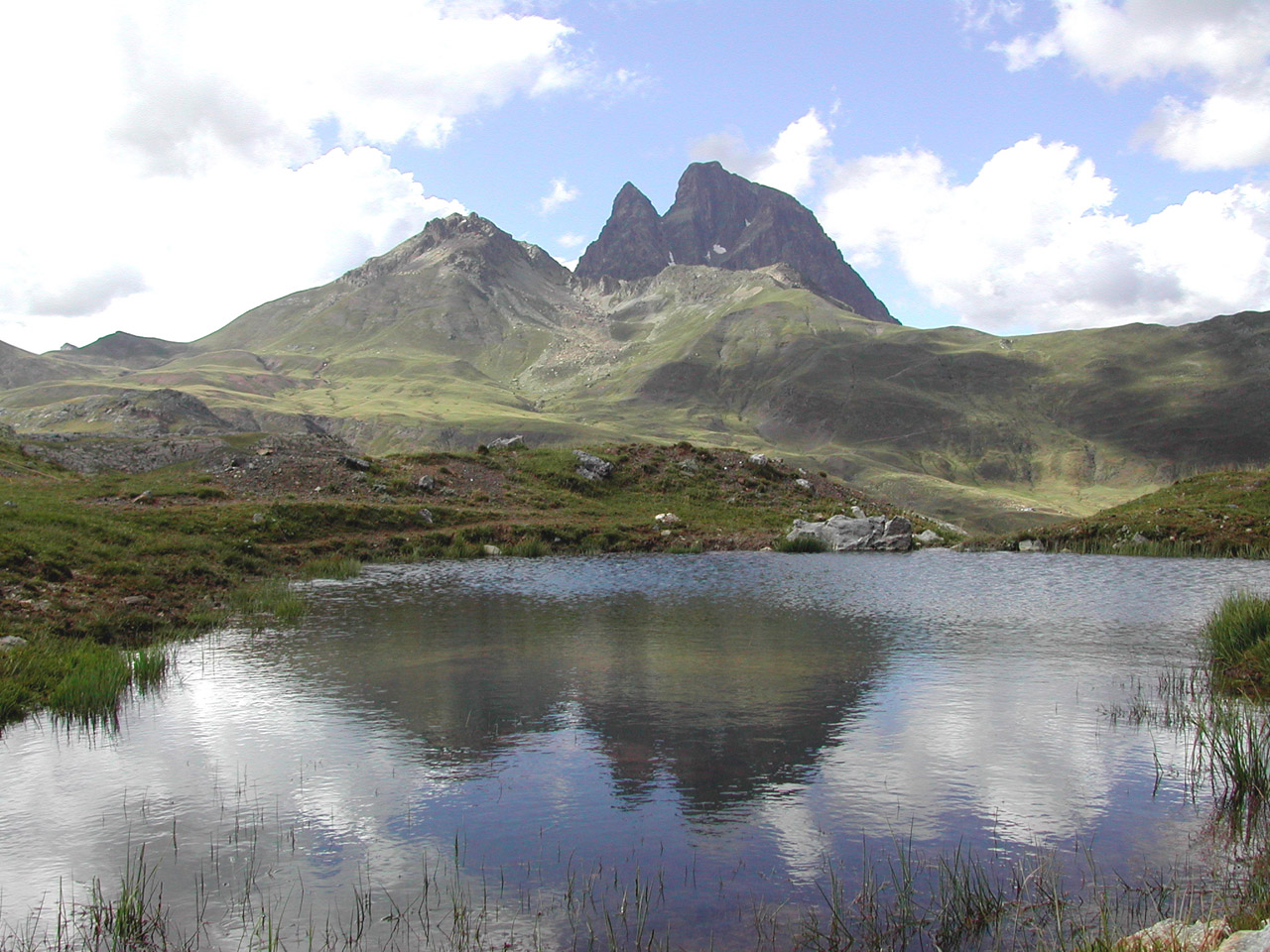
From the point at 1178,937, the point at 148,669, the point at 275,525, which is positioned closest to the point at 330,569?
the point at 275,525

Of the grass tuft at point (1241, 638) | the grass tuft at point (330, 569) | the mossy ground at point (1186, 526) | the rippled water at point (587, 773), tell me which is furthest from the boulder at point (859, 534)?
the grass tuft at point (1241, 638)

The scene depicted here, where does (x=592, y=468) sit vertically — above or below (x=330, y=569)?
above

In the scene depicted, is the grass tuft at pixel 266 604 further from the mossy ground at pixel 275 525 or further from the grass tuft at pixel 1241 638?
the grass tuft at pixel 1241 638

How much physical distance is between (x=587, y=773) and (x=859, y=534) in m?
47.0

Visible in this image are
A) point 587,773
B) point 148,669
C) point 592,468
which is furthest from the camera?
point 592,468

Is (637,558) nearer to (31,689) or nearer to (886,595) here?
(886,595)

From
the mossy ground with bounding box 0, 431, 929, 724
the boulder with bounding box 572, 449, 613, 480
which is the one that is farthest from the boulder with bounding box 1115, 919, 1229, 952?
the boulder with bounding box 572, 449, 613, 480

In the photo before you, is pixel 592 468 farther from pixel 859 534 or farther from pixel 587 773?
pixel 587 773

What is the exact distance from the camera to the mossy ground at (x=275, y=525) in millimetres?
26953

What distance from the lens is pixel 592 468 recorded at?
2852 inches

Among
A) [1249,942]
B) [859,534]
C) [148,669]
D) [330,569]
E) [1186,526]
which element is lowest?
[1249,942]

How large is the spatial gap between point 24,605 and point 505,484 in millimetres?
42444

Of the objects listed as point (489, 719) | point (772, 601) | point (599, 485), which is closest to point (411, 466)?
point (599, 485)

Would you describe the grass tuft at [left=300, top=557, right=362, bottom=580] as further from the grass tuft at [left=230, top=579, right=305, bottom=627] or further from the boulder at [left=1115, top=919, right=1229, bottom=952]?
the boulder at [left=1115, top=919, right=1229, bottom=952]
